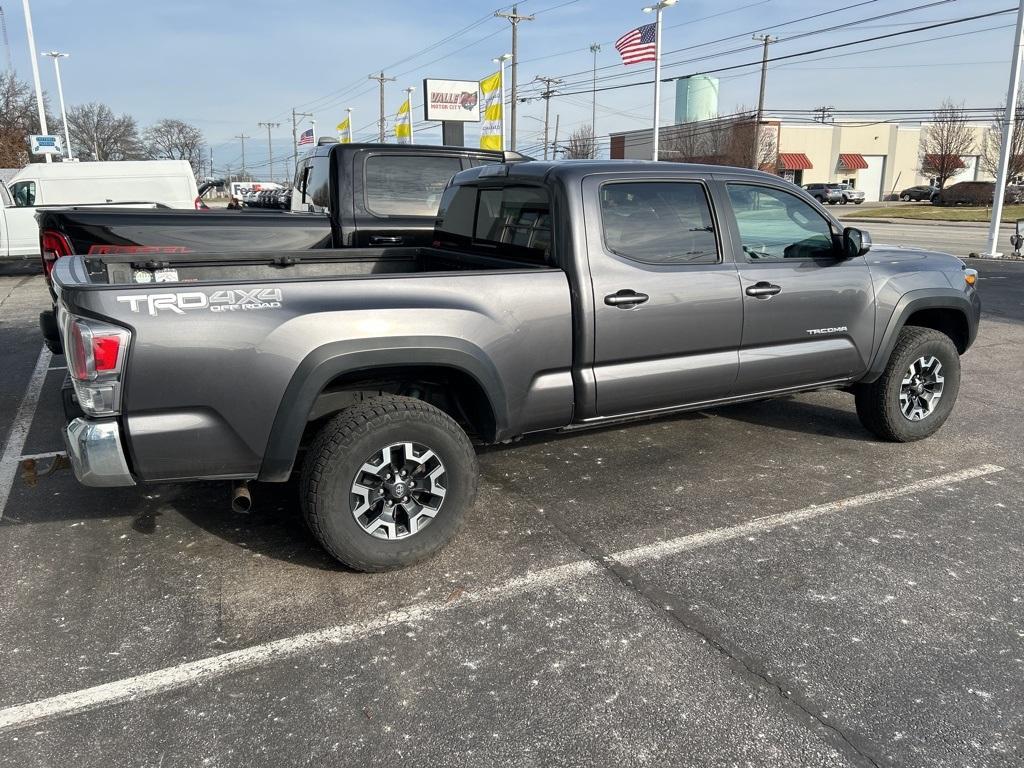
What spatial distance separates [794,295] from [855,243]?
1.77ft

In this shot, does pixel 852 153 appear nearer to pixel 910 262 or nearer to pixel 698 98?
pixel 698 98

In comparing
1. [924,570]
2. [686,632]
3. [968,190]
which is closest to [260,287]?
[686,632]

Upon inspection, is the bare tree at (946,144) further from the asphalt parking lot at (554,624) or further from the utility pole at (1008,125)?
the asphalt parking lot at (554,624)

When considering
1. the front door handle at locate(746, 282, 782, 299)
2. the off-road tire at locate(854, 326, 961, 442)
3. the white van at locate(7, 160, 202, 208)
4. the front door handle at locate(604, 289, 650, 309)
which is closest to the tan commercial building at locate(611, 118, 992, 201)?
the white van at locate(7, 160, 202, 208)

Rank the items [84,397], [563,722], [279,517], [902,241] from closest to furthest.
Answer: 1. [563,722]
2. [84,397]
3. [279,517]
4. [902,241]

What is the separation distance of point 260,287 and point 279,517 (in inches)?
59.5

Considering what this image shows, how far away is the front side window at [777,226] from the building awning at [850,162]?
79.7 metres

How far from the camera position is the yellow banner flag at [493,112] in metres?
29.6

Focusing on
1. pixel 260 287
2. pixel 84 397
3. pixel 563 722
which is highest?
pixel 260 287

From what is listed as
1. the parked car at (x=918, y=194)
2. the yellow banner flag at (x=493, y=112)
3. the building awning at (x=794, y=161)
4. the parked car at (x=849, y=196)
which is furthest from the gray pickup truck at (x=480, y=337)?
the building awning at (x=794, y=161)

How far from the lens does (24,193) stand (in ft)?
50.6

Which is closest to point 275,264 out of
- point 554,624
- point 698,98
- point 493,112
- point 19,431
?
point 19,431

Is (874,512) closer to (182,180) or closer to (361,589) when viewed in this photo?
(361,589)

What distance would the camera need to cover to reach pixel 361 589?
339 cm
